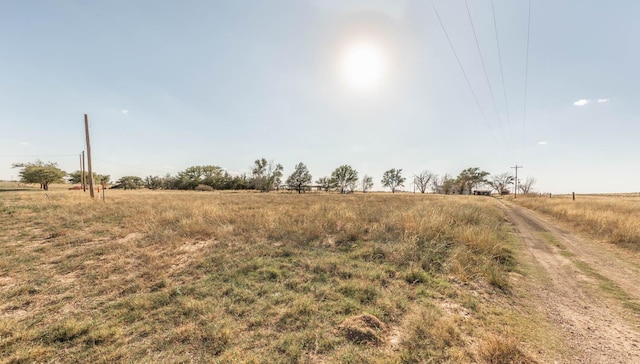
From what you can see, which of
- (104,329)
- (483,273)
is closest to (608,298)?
(483,273)

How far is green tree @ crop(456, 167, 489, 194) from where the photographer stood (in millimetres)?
89688

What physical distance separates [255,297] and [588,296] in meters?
7.46

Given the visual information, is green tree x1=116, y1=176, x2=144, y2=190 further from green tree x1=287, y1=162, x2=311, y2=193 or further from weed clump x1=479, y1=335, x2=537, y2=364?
weed clump x1=479, y1=335, x2=537, y2=364

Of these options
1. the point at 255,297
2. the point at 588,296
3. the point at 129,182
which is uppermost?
the point at 129,182

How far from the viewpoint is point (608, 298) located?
5059 millimetres

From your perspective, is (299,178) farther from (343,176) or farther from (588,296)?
(588,296)

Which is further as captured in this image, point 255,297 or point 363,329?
point 255,297

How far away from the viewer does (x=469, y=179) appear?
89938 millimetres

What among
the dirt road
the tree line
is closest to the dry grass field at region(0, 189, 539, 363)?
the dirt road

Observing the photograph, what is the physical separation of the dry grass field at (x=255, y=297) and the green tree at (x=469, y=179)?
95584mm

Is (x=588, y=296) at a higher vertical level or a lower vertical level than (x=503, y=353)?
lower


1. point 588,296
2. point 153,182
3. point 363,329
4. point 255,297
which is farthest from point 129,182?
point 588,296

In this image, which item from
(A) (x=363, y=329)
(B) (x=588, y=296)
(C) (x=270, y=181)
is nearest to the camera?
(A) (x=363, y=329)

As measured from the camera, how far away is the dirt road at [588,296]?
11.1 ft
